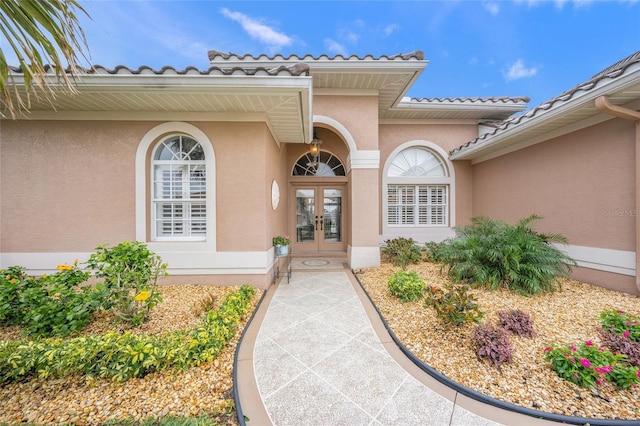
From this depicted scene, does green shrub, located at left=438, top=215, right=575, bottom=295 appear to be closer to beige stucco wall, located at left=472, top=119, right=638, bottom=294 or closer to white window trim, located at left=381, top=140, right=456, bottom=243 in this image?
beige stucco wall, located at left=472, top=119, right=638, bottom=294

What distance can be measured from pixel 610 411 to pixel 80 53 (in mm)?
6132

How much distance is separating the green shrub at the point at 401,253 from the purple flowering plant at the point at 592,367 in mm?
3908

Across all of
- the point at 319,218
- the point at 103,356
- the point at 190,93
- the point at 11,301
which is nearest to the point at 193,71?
the point at 190,93

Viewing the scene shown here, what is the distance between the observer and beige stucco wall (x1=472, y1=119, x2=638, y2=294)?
4.35m

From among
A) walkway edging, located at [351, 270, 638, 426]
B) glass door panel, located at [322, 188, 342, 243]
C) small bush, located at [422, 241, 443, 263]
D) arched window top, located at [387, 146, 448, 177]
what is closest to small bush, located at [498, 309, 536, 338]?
walkway edging, located at [351, 270, 638, 426]

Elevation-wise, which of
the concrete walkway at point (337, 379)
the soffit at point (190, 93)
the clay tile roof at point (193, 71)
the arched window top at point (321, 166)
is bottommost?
the concrete walkway at point (337, 379)

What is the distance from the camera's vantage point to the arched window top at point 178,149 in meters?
4.89

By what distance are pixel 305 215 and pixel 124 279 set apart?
6.02m

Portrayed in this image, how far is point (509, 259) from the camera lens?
455cm

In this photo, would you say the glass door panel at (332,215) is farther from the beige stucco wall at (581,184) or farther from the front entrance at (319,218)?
the beige stucco wall at (581,184)

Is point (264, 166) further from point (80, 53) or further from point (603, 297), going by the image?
point (603, 297)

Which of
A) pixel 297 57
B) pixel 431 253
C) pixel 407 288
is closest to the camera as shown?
pixel 407 288

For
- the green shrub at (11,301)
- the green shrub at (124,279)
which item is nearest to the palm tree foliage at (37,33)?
the green shrub at (124,279)

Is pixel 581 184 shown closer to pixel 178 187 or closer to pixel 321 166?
pixel 321 166
